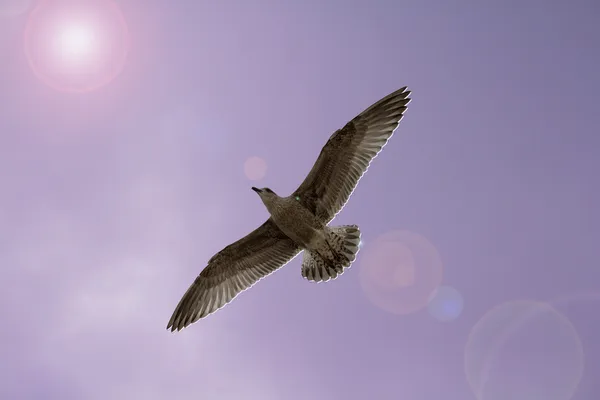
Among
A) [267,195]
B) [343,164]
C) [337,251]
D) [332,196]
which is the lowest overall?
[337,251]

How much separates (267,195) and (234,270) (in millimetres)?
2325

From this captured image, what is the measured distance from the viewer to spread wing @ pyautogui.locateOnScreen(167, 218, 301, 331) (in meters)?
13.6

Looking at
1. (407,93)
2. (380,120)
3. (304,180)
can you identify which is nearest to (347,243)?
(304,180)

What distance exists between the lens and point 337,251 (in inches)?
500

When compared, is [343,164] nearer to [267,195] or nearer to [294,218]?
[294,218]

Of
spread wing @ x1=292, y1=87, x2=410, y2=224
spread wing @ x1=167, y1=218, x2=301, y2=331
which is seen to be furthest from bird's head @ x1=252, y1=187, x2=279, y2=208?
spread wing @ x1=167, y1=218, x2=301, y2=331

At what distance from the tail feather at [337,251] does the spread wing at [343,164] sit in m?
0.46

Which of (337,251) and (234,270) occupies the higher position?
(234,270)

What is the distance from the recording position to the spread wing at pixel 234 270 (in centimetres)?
1355

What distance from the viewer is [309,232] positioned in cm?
1282

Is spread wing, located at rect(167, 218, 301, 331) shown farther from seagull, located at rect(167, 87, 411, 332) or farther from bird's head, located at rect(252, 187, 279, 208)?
bird's head, located at rect(252, 187, 279, 208)

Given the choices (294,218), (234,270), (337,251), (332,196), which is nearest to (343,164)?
(332,196)

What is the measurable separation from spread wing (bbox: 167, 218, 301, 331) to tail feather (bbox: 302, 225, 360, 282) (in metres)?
0.88

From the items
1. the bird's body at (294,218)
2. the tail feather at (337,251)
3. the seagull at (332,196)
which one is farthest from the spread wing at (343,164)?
the tail feather at (337,251)
